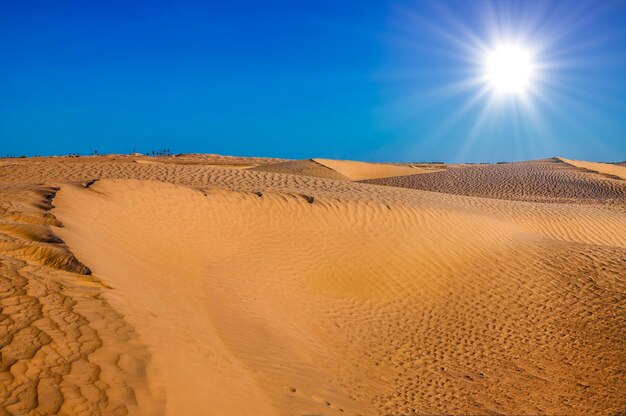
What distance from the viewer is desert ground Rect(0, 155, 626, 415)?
14.5 ft

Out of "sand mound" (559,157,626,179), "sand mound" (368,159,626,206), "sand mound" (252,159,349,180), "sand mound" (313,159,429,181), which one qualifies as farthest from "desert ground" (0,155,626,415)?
"sand mound" (313,159,429,181)

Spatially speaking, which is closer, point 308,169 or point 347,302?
point 347,302

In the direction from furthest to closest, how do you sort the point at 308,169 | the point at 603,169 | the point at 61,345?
the point at 308,169, the point at 603,169, the point at 61,345

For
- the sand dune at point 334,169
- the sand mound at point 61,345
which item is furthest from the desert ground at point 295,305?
the sand dune at point 334,169

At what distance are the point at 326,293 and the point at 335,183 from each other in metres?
8.48

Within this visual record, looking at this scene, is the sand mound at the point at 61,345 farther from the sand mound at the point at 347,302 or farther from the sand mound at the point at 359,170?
the sand mound at the point at 359,170

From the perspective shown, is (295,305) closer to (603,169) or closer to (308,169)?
(308,169)

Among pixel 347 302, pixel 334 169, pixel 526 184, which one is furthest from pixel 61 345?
pixel 334 169

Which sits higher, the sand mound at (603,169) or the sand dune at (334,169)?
the sand mound at (603,169)

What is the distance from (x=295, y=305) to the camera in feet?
28.2

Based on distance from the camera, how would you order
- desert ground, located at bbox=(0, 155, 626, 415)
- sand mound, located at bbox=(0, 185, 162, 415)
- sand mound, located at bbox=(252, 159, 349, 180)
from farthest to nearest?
sand mound, located at bbox=(252, 159, 349, 180) → desert ground, located at bbox=(0, 155, 626, 415) → sand mound, located at bbox=(0, 185, 162, 415)

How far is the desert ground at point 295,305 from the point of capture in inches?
174

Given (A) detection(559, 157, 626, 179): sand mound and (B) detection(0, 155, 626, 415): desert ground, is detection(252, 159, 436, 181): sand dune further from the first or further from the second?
(B) detection(0, 155, 626, 415): desert ground

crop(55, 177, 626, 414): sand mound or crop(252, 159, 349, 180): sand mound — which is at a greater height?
crop(252, 159, 349, 180): sand mound
